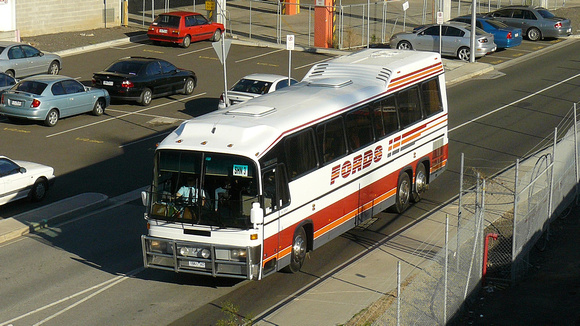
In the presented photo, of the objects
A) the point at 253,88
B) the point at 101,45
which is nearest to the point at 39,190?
the point at 253,88

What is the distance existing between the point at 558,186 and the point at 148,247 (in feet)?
27.7

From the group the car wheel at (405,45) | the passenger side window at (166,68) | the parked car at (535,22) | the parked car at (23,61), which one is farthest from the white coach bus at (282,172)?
the parked car at (535,22)

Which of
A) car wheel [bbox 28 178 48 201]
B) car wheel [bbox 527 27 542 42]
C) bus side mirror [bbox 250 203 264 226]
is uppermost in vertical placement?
car wheel [bbox 527 27 542 42]

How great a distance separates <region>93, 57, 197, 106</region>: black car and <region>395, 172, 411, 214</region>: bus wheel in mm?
13580

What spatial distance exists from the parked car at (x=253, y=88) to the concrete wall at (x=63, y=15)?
17.7m

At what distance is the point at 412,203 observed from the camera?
18625 millimetres

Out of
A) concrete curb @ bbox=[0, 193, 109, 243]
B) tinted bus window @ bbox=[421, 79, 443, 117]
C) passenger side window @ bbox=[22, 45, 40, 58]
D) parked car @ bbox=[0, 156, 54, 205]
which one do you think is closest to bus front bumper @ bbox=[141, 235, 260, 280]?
concrete curb @ bbox=[0, 193, 109, 243]

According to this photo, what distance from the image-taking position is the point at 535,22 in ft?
146

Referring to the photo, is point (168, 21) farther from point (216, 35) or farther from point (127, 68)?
point (127, 68)

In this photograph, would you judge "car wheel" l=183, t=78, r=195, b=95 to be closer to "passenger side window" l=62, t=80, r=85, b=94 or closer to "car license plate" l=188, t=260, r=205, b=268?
"passenger side window" l=62, t=80, r=85, b=94

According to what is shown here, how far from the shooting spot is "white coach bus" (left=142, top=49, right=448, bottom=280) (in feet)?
41.8

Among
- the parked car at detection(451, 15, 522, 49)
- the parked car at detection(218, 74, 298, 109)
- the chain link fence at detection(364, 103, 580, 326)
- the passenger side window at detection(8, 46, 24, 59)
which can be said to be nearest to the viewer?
the chain link fence at detection(364, 103, 580, 326)

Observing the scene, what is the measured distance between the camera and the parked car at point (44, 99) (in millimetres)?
25219

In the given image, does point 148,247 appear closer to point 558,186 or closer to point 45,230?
point 45,230
